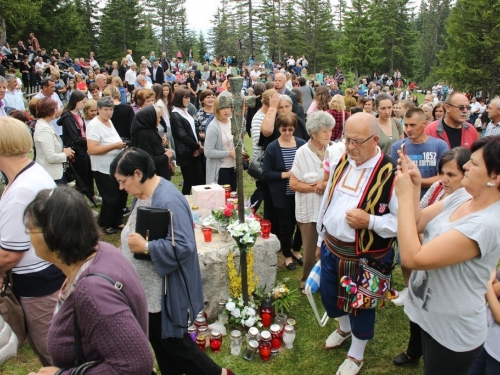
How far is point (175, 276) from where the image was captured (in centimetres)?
247

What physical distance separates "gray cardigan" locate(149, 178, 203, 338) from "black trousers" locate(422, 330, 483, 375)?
1.38 m

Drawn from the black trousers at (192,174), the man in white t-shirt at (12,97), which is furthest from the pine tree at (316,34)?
the black trousers at (192,174)

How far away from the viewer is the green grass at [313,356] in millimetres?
3266

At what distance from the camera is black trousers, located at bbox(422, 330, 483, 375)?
7.09 ft

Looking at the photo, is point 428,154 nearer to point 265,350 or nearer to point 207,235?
point 207,235

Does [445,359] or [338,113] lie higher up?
[338,113]

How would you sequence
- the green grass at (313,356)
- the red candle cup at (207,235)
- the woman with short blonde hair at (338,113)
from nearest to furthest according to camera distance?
1. the green grass at (313,356)
2. the red candle cup at (207,235)
3. the woman with short blonde hair at (338,113)

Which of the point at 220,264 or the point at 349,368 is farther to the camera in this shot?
the point at 220,264

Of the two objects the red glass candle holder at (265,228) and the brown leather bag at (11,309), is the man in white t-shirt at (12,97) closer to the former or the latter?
the red glass candle holder at (265,228)

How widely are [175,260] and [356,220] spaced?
125cm

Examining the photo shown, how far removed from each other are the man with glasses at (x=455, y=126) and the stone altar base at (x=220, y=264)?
2298 mm

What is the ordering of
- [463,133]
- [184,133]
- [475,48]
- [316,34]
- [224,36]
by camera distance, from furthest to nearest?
[224,36] → [316,34] → [475,48] → [184,133] → [463,133]

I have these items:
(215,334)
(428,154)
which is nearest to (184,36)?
(428,154)

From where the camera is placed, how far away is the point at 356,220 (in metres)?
2.79
